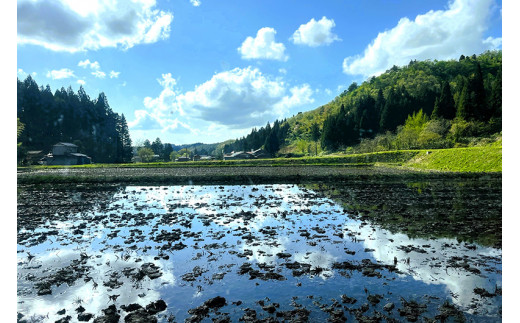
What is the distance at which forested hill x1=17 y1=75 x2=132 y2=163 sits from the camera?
8756cm

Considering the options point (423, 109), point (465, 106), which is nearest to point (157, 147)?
point (423, 109)

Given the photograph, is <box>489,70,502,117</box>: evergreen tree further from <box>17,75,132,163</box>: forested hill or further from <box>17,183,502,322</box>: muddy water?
<box>17,75,132,163</box>: forested hill

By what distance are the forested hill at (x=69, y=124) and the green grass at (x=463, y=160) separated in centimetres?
8603

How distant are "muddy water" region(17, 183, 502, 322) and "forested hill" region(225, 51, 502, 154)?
58.7 m

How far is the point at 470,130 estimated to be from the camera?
193 feet

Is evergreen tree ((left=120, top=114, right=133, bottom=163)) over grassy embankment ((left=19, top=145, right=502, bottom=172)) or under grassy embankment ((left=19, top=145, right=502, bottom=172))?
over

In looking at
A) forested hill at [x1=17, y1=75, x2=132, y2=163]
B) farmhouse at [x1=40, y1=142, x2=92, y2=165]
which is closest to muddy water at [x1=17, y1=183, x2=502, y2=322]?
farmhouse at [x1=40, y1=142, x2=92, y2=165]

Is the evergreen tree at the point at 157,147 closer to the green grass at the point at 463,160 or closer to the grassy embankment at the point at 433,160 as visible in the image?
the grassy embankment at the point at 433,160

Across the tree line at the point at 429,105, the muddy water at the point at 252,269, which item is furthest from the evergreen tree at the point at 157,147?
the muddy water at the point at 252,269

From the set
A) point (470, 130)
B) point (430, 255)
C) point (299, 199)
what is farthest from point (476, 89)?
point (430, 255)

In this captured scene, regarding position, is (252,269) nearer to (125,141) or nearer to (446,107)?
(446,107)

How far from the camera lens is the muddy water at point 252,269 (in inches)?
250

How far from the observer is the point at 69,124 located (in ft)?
314
